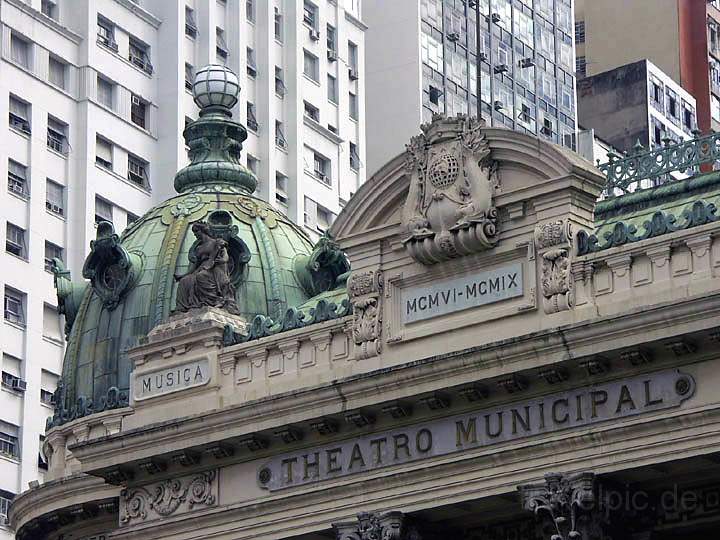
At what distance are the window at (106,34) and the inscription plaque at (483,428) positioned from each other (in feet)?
169

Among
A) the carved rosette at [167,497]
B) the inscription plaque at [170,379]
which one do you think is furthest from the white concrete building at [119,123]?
the carved rosette at [167,497]

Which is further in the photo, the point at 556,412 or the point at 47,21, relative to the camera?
the point at 47,21

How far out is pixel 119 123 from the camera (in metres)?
106

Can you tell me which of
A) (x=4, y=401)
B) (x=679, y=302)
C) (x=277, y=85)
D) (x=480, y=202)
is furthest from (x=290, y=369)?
(x=277, y=85)

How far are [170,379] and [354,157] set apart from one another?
60.5 m

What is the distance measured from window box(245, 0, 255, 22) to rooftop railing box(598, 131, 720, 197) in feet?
192

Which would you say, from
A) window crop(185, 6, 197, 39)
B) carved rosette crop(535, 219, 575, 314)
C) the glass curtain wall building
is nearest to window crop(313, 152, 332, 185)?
the glass curtain wall building

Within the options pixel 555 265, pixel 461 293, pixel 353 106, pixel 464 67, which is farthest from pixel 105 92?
pixel 555 265

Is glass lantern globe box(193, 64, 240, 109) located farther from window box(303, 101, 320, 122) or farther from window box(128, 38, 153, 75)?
window box(303, 101, 320, 122)

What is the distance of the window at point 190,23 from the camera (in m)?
110

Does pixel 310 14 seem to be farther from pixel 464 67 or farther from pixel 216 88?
pixel 216 88

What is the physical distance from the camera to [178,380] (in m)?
58.4

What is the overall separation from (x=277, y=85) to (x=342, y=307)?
193 ft

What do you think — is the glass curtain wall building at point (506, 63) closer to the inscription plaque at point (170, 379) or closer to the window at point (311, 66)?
the window at point (311, 66)
